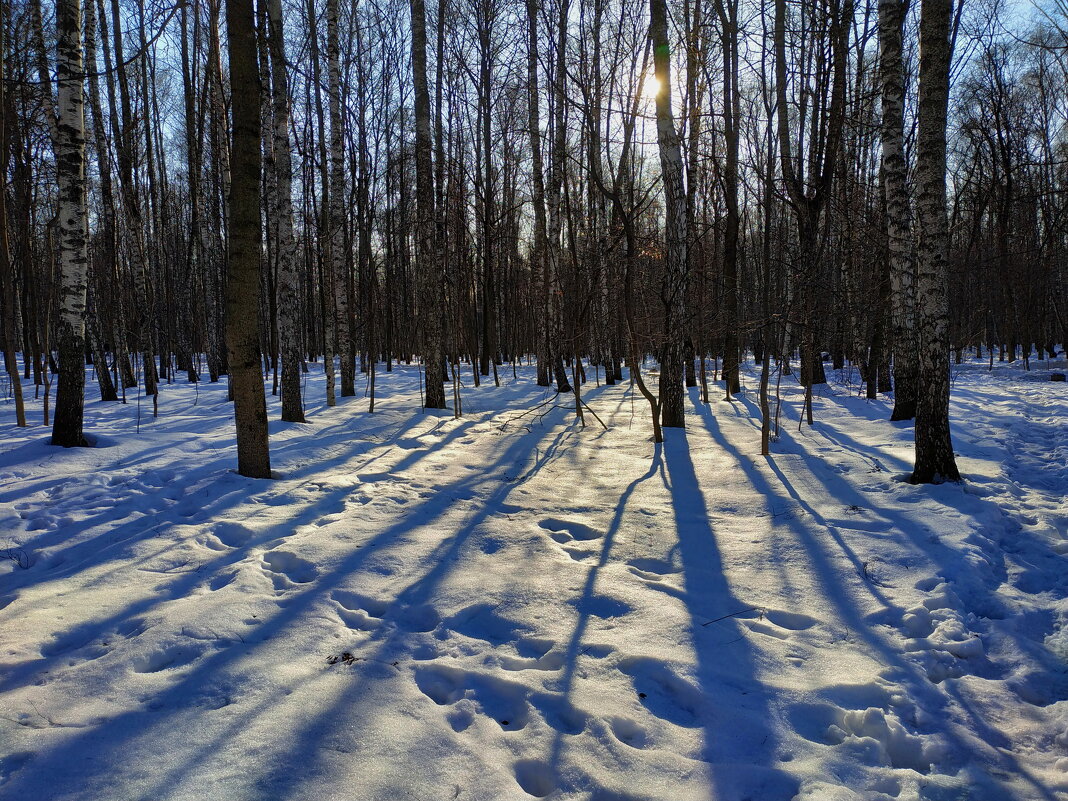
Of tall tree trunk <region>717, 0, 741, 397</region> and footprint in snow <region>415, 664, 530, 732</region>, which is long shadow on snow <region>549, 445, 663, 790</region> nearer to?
footprint in snow <region>415, 664, 530, 732</region>

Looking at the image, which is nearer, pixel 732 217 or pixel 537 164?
pixel 732 217

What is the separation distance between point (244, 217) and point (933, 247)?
6359 millimetres

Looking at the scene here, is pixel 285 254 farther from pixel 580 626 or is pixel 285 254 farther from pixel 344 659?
pixel 580 626

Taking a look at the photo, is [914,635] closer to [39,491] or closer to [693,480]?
[693,480]

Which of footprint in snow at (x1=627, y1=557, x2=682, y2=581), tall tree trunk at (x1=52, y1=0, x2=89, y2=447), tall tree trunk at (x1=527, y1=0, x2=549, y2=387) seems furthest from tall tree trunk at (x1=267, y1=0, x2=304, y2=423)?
footprint in snow at (x1=627, y1=557, x2=682, y2=581)

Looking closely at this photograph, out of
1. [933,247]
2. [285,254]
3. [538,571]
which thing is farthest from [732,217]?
[538,571]

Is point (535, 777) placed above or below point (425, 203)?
below

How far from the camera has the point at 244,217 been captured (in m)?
5.14

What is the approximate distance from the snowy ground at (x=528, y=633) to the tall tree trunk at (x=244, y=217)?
3.69ft

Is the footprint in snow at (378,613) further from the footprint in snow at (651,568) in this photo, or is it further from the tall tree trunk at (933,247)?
the tall tree trunk at (933,247)

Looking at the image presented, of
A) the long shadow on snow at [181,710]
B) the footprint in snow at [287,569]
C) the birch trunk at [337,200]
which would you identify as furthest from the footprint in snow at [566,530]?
the birch trunk at [337,200]

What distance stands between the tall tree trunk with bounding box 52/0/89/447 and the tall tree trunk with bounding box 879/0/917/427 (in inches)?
392

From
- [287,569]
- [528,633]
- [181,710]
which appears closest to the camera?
[181,710]

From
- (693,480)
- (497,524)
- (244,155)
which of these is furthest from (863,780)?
(244,155)
